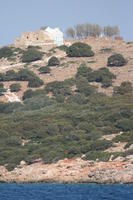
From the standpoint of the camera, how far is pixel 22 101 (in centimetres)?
11375

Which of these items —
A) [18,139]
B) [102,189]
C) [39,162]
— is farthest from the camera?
[18,139]

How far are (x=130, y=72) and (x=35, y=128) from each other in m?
37.3

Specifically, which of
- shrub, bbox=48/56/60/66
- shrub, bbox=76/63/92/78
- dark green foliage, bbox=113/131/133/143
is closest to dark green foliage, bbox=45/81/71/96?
shrub, bbox=76/63/92/78

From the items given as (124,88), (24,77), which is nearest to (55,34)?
(24,77)

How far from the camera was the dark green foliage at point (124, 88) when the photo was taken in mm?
109356

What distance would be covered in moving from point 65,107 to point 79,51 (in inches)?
1348

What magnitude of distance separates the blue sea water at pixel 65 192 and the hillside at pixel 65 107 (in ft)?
12.4

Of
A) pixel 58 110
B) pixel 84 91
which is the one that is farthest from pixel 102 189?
pixel 84 91

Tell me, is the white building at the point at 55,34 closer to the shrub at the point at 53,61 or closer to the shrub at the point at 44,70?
the shrub at the point at 53,61

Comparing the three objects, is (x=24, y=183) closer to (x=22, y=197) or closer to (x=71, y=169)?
(x=71, y=169)

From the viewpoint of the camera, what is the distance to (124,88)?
362 feet

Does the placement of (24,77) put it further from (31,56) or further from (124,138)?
(124,138)

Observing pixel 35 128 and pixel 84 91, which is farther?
pixel 84 91

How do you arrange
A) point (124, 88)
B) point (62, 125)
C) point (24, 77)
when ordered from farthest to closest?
point (24, 77)
point (124, 88)
point (62, 125)
